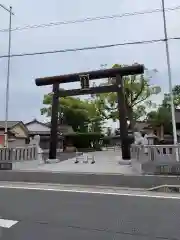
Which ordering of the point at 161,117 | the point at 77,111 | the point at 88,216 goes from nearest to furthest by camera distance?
the point at 88,216 < the point at 161,117 < the point at 77,111

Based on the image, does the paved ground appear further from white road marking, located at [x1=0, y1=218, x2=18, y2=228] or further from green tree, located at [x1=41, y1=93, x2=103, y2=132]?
green tree, located at [x1=41, y1=93, x2=103, y2=132]

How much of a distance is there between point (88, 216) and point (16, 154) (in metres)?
8.86

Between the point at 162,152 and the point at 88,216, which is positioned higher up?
the point at 162,152

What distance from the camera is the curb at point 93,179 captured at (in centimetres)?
931

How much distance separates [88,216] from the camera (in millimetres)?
5711

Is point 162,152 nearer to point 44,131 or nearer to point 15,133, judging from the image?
point 15,133

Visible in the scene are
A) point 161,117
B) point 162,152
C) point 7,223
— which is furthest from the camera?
point 161,117

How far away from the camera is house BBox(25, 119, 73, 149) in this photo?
41344 millimetres

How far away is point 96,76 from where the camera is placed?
1742 centimetres

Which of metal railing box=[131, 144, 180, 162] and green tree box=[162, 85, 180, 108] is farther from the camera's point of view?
green tree box=[162, 85, 180, 108]

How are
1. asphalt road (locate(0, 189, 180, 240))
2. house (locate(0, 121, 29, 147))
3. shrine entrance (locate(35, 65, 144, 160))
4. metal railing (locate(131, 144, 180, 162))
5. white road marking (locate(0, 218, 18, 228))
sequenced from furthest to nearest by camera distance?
1. house (locate(0, 121, 29, 147))
2. shrine entrance (locate(35, 65, 144, 160))
3. metal railing (locate(131, 144, 180, 162))
4. white road marking (locate(0, 218, 18, 228))
5. asphalt road (locate(0, 189, 180, 240))

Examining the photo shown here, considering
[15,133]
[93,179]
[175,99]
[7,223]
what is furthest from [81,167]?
[175,99]

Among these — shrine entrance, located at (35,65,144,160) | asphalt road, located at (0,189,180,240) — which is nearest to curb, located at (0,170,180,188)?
asphalt road, located at (0,189,180,240)

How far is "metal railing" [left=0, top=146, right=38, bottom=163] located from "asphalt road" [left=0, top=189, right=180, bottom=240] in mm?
5730
